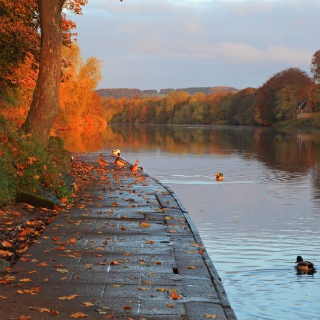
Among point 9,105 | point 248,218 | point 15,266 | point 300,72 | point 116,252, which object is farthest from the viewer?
point 300,72

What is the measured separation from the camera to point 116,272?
7.80 meters

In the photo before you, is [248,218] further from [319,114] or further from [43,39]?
[319,114]

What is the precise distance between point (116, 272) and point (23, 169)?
6.63 meters

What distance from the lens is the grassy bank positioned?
12672mm

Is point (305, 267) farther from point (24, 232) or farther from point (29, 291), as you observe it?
point (29, 291)

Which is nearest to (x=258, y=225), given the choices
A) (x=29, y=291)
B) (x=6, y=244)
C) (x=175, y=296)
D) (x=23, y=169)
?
(x=23, y=169)

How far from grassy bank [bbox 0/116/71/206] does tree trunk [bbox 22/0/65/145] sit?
1.87 meters

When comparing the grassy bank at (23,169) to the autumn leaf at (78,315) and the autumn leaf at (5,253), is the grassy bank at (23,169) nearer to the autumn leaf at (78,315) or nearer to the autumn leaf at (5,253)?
the autumn leaf at (5,253)

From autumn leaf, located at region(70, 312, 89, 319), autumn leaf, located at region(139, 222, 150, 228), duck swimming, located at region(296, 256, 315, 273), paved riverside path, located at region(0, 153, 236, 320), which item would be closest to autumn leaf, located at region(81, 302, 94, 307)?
paved riverside path, located at region(0, 153, 236, 320)

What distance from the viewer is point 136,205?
45.9ft

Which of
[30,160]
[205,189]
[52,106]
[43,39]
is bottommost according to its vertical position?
[205,189]

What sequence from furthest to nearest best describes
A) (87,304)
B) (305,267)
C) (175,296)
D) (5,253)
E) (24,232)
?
(24,232) < (305,267) < (5,253) < (175,296) < (87,304)

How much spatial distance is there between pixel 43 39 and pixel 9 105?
65.2ft

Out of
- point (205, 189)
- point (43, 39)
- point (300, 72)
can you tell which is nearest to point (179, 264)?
point (43, 39)
